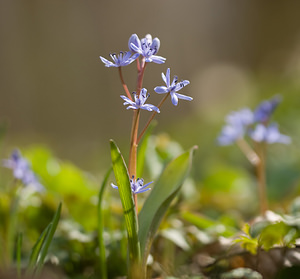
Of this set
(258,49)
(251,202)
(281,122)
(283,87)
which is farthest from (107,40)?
(251,202)

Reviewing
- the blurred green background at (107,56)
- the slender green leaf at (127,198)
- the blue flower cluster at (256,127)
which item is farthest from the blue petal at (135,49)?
the blurred green background at (107,56)

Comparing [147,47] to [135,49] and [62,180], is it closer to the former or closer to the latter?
[135,49]

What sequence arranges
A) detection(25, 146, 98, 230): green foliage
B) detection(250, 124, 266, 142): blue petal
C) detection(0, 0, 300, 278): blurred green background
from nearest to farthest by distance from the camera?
1. detection(250, 124, 266, 142): blue petal
2. detection(25, 146, 98, 230): green foliage
3. detection(0, 0, 300, 278): blurred green background

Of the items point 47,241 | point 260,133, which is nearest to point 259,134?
point 260,133

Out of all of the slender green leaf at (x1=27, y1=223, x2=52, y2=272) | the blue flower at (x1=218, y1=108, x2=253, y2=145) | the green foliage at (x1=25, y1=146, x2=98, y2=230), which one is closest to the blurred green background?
the green foliage at (x1=25, y1=146, x2=98, y2=230)

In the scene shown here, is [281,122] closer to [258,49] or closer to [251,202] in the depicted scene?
[251,202]

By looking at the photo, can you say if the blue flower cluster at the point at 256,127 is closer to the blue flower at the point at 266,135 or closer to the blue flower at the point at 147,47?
the blue flower at the point at 266,135

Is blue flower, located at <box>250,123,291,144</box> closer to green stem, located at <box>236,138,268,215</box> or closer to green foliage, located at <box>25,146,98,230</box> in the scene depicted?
green stem, located at <box>236,138,268,215</box>

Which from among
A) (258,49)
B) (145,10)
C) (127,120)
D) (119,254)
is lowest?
(127,120)
